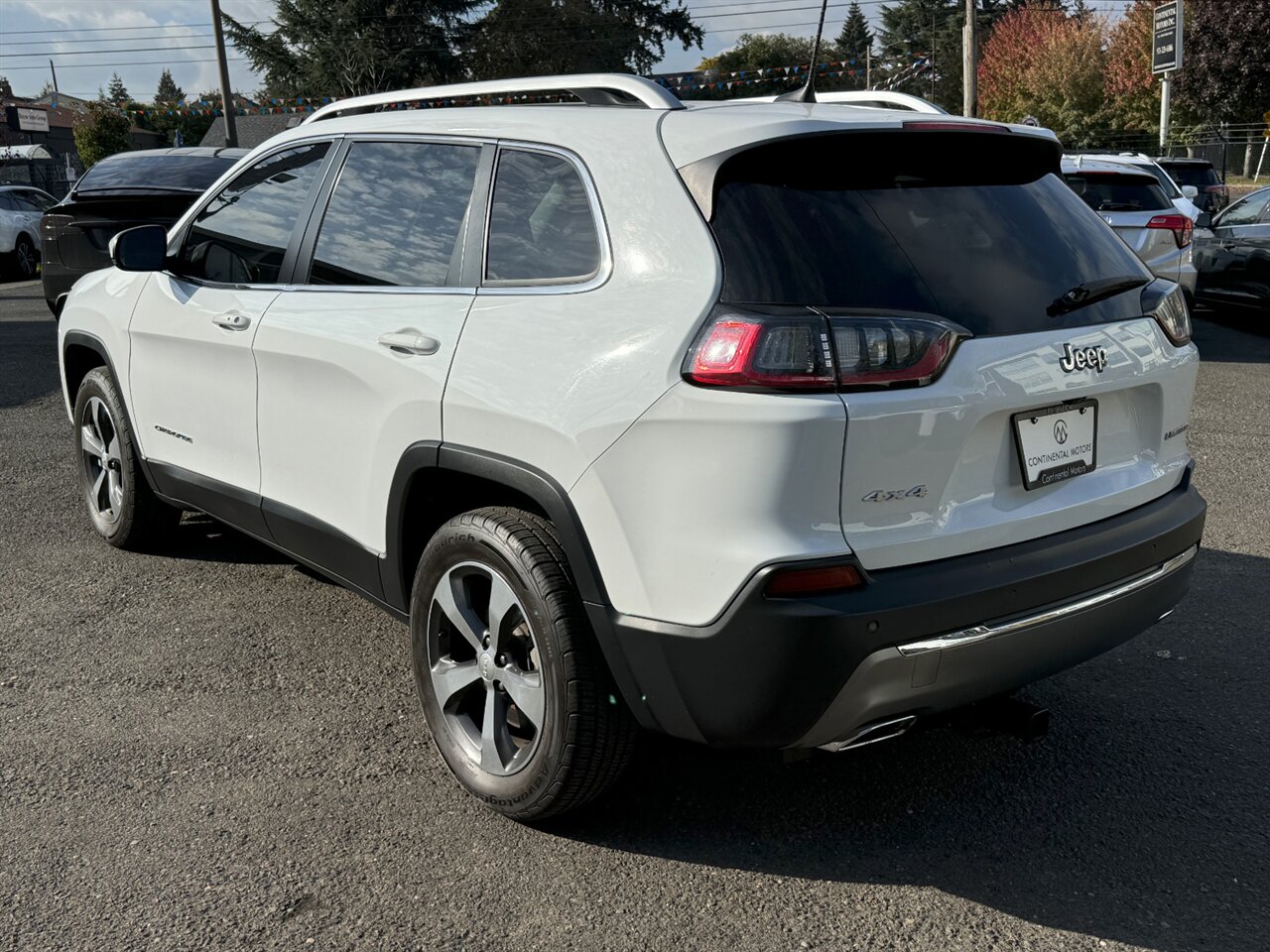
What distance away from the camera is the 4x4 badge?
9.19 feet

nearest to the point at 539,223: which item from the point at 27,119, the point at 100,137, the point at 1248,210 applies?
the point at 1248,210

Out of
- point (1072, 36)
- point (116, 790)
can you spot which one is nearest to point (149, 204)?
point (116, 790)

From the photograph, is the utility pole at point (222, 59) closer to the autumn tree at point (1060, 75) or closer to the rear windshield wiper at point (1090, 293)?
the autumn tree at point (1060, 75)

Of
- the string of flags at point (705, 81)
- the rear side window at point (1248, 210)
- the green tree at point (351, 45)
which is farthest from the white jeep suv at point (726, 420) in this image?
the green tree at point (351, 45)

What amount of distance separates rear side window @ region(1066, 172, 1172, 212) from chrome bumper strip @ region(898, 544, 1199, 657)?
9095mm

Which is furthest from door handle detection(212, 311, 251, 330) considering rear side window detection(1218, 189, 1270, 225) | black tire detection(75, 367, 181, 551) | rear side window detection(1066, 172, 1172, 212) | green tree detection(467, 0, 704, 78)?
green tree detection(467, 0, 704, 78)

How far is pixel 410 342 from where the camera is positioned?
10.6 feet

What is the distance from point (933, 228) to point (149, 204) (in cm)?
901

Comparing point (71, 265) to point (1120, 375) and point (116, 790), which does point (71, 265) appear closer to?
point (116, 790)

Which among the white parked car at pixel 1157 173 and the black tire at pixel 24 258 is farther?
the black tire at pixel 24 258

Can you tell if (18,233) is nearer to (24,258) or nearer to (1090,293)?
(24,258)

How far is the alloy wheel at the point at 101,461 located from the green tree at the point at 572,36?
5267 centimetres

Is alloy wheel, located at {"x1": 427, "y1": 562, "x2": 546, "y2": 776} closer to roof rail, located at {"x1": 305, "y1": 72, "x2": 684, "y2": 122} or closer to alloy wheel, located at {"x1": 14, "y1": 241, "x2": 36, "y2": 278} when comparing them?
roof rail, located at {"x1": 305, "y1": 72, "x2": 684, "y2": 122}

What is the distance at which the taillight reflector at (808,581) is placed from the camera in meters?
2.46
